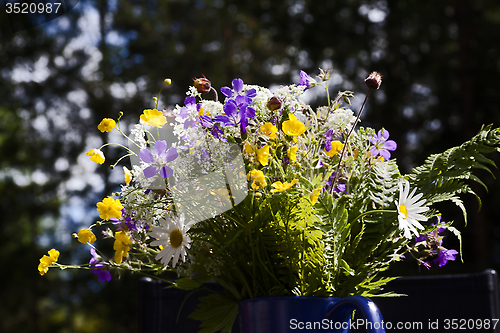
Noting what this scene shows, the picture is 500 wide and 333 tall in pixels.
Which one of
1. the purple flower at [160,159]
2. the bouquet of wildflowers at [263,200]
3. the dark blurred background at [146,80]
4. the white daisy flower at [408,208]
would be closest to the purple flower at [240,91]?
the bouquet of wildflowers at [263,200]

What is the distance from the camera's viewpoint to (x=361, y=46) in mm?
5238

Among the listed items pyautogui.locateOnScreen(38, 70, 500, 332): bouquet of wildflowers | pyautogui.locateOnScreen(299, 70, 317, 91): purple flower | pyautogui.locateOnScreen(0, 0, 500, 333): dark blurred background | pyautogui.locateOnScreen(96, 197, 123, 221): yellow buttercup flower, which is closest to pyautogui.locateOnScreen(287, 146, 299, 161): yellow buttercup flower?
pyautogui.locateOnScreen(38, 70, 500, 332): bouquet of wildflowers

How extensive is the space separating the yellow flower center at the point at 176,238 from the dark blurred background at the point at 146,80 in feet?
15.4

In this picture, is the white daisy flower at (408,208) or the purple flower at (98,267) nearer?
the white daisy flower at (408,208)

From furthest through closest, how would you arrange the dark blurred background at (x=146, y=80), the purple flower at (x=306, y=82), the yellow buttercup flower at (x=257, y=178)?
the dark blurred background at (x=146, y=80), the purple flower at (x=306, y=82), the yellow buttercup flower at (x=257, y=178)

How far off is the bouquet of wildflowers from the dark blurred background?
14.9ft

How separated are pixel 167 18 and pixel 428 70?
406 cm

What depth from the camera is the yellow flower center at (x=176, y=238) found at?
547 millimetres

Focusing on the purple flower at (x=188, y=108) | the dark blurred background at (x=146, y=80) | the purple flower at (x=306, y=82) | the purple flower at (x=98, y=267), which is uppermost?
the dark blurred background at (x=146, y=80)

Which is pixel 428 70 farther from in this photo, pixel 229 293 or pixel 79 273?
pixel 79 273

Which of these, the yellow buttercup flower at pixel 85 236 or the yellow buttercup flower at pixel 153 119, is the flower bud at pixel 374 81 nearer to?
the yellow buttercup flower at pixel 153 119

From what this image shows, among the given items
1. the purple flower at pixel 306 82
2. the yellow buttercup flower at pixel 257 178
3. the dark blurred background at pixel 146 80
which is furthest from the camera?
the dark blurred background at pixel 146 80

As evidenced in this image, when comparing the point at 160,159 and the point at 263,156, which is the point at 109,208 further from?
the point at 263,156

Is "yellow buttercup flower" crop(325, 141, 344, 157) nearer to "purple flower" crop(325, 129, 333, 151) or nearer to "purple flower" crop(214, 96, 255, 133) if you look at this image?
"purple flower" crop(325, 129, 333, 151)
